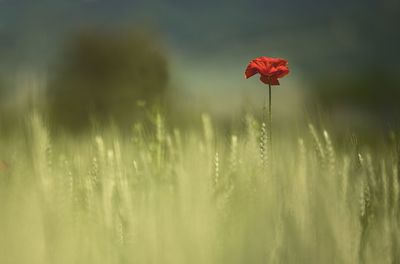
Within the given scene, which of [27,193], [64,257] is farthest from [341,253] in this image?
[27,193]

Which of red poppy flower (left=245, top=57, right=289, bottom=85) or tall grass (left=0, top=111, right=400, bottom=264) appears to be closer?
tall grass (left=0, top=111, right=400, bottom=264)

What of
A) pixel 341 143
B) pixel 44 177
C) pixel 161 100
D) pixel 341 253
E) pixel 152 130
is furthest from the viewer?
pixel 161 100

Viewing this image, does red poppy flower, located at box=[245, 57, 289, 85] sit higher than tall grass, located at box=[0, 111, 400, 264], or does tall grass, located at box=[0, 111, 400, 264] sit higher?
red poppy flower, located at box=[245, 57, 289, 85]

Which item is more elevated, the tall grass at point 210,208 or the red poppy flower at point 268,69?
A: the red poppy flower at point 268,69

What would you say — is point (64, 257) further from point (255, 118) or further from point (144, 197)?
point (255, 118)

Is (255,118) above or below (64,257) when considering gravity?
above
